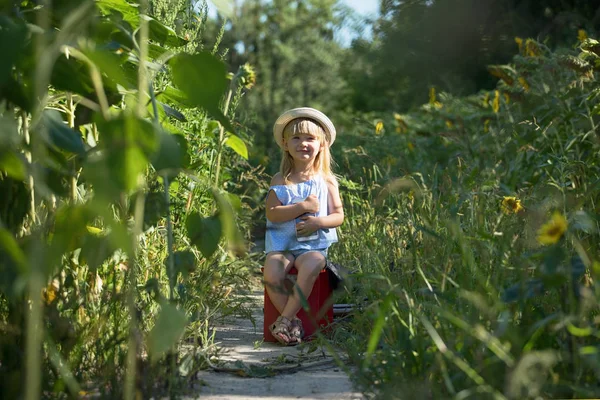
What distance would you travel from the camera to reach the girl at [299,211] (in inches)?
129

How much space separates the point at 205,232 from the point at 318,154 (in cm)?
191

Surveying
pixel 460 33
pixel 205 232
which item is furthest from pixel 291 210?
pixel 460 33

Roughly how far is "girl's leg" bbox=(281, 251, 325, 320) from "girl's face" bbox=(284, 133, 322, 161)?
0.49 m

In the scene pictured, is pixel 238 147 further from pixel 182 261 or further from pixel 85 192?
pixel 182 261

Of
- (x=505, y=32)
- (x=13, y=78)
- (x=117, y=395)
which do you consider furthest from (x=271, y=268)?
(x=505, y=32)

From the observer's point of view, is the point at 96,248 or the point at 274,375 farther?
the point at 274,375

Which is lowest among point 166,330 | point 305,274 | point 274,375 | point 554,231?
point 274,375

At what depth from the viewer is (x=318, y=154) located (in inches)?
149

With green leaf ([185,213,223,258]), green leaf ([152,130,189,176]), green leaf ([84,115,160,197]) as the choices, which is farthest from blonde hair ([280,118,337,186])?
green leaf ([84,115,160,197])

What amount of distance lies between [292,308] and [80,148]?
66.1 inches

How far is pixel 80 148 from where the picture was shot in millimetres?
1708

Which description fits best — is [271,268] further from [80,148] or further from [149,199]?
[80,148]

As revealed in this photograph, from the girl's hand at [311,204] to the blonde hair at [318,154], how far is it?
0.20 meters

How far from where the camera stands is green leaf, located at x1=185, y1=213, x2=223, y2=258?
6.24 feet
